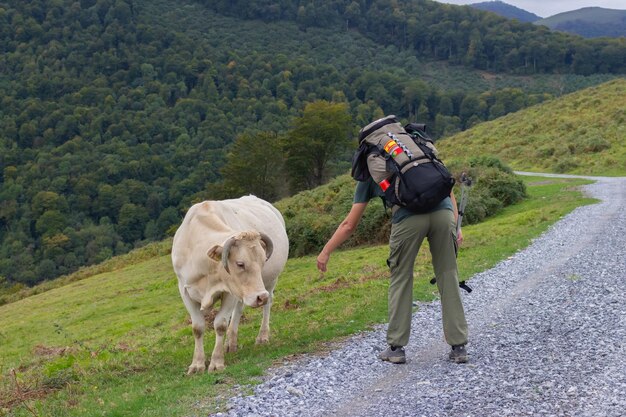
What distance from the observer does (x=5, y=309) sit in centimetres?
3506

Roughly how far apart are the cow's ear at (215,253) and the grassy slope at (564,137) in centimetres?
3274

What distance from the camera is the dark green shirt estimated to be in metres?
7.43

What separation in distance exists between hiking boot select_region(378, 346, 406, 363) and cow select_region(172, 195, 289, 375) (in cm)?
163

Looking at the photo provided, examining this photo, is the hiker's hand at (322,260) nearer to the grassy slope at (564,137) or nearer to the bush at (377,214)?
the bush at (377,214)

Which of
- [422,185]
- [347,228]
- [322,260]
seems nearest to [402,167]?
[422,185]

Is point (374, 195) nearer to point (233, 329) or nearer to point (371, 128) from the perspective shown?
point (371, 128)

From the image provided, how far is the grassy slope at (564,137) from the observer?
3950cm

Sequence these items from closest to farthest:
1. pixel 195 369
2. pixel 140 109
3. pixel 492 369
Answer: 1. pixel 492 369
2. pixel 195 369
3. pixel 140 109

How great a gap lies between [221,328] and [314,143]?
56.4 m

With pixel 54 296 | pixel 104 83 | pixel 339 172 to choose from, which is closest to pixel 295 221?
pixel 54 296

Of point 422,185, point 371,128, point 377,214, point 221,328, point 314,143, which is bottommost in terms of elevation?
point 314,143

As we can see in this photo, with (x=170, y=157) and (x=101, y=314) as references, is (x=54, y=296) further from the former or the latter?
(x=170, y=157)

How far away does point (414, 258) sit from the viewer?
7.52 m

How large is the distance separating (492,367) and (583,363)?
1.02 metres
